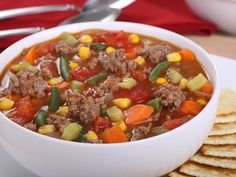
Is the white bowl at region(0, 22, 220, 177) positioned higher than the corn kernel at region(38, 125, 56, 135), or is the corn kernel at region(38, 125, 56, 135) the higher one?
the corn kernel at region(38, 125, 56, 135)

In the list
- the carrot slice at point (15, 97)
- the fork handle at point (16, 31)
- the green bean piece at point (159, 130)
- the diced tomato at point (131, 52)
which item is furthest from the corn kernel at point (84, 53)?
the fork handle at point (16, 31)

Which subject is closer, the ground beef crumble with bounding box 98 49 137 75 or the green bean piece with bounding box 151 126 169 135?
the green bean piece with bounding box 151 126 169 135

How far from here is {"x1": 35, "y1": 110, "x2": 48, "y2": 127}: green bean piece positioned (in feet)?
9.49

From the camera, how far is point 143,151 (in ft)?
8.88

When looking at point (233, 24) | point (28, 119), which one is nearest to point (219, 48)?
point (233, 24)

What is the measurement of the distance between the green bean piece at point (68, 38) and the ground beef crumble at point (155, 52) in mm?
517

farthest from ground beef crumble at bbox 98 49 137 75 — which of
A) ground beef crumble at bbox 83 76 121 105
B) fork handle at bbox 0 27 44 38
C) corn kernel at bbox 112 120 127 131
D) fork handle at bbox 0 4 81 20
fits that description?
fork handle at bbox 0 4 81 20

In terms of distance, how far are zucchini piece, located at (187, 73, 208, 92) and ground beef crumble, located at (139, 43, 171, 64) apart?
34cm

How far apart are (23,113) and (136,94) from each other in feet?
2.26

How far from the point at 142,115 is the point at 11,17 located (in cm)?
252

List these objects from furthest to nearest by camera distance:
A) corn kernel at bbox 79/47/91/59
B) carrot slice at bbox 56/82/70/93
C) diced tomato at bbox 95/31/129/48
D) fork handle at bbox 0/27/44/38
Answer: fork handle at bbox 0/27/44/38, diced tomato at bbox 95/31/129/48, corn kernel at bbox 79/47/91/59, carrot slice at bbox 56/82/70/93

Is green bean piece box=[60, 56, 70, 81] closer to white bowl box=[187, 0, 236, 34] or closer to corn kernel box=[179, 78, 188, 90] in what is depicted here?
corn kernel box=[179, 78, 188, 90]

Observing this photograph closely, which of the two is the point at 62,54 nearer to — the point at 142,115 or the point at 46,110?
the point at 46,110

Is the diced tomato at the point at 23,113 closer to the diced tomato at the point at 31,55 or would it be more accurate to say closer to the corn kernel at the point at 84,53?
the diced tomato at the point at 31,55
